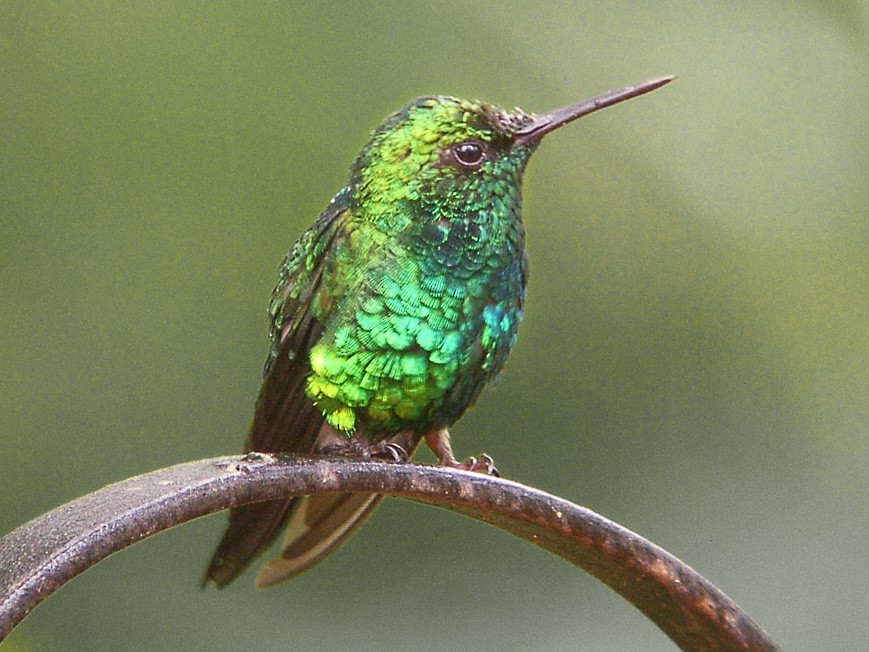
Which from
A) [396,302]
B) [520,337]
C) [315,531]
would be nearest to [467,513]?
[396,302]

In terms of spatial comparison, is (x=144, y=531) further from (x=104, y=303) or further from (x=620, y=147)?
(x=620, y=147)

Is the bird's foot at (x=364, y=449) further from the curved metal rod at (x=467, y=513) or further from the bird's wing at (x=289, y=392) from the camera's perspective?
the curved metal rod at (x=467, y=513)

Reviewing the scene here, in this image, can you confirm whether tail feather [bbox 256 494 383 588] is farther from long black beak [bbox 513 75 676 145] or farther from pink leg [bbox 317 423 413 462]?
long black beak [bbox 513 75 676 145]

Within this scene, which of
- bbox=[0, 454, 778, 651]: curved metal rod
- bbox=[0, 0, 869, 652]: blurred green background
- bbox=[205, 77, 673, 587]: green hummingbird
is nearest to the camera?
bbox=[0, 454, 778, 651]: curved metal rod

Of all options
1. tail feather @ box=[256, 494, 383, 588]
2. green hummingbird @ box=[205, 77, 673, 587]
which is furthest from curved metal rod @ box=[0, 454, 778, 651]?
tail feather @ box=[256, 494, 383, 588]

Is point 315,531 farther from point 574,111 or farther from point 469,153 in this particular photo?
point 574,111

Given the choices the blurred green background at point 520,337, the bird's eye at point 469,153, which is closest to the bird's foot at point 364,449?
the bird's eye at point 469,153
